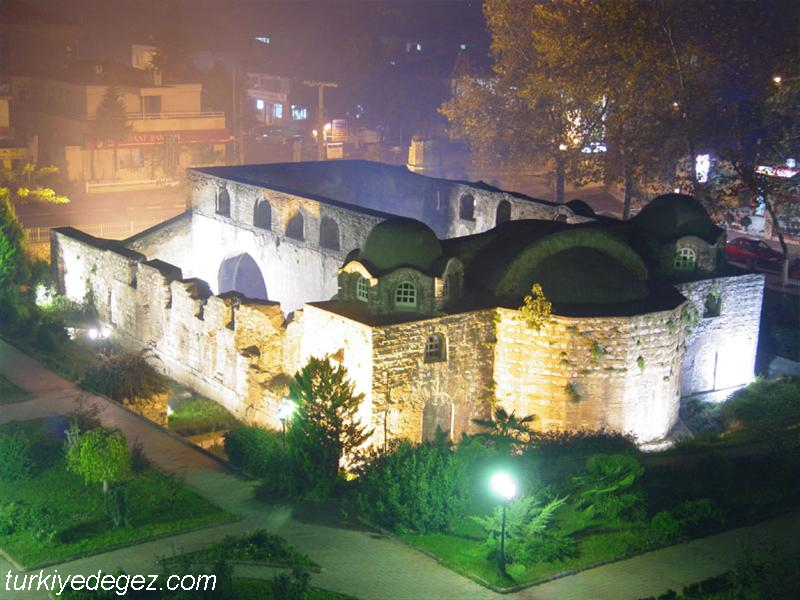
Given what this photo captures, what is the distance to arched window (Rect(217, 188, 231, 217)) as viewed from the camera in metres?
46.2

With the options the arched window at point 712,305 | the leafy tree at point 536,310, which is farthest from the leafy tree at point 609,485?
the arched window at point 712,305

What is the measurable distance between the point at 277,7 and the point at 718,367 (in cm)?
6560

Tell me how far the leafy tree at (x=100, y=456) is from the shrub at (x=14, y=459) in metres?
2.00

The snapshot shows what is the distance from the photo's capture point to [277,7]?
9538 cm

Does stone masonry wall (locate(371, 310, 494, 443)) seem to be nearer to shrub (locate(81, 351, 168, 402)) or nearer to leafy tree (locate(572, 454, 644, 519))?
leafy tree (locate(572, 454, 644, 519))

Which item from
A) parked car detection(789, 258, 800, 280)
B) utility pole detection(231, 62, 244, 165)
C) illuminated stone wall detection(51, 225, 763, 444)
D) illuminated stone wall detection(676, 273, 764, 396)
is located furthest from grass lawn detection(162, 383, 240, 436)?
utility pole detection(231, 62, 244, 165)

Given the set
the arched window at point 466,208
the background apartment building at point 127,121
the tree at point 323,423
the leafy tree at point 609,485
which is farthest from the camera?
the background apartment building at point 127,121

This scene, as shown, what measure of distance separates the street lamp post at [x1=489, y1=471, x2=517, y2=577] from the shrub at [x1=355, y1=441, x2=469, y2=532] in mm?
1605

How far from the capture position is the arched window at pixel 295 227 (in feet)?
141

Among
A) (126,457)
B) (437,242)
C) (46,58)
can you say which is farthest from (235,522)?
(46,58)

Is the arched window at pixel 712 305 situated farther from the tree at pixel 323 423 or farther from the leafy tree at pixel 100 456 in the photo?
the leafy tree at pixel 100 456

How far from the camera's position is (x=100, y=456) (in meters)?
27.5

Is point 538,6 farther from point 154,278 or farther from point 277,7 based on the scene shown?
point 277,7

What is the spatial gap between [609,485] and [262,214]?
2051 centimetres
